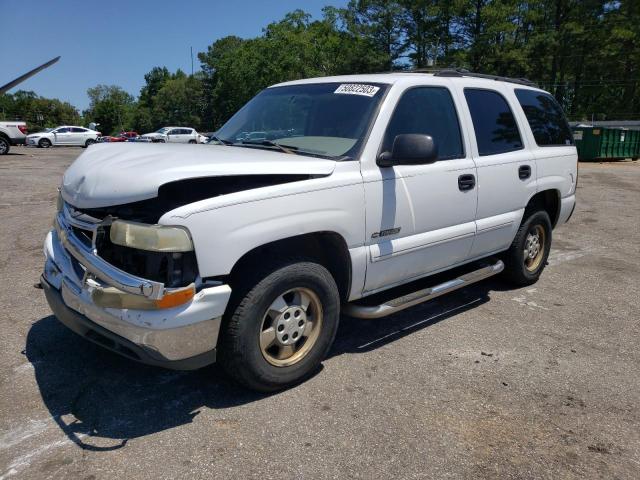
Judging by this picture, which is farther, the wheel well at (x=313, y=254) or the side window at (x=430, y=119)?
the side window at (x=430, y=119)

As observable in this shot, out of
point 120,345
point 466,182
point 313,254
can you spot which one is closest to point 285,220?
point 313,254

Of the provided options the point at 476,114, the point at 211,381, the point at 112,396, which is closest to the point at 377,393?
the point at 211,381

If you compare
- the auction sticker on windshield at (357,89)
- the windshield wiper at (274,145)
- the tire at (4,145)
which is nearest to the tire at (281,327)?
the windshield wiper at (274,145)

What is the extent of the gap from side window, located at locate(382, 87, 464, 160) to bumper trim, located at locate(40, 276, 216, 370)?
1.85m

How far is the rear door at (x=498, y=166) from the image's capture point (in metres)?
4.33

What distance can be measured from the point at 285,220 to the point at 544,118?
3.64 metres

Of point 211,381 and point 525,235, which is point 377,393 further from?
point 525,235

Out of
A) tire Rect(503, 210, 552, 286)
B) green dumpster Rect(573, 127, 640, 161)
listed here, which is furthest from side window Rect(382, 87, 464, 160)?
green dumpster Rect(573, 127, 640, 161)

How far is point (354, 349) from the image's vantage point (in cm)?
384

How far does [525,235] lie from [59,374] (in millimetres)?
4201

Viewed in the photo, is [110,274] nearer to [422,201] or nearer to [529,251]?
[422,201]

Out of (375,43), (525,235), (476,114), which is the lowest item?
(525,235)

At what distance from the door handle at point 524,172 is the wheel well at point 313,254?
2261 mm

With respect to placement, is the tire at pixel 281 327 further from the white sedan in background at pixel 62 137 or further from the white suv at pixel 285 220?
the white sedan in background at pixel 62 137
